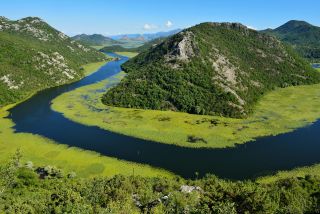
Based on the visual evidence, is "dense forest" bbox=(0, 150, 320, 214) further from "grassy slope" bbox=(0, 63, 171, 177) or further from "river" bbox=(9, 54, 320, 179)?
"river" bbox=(9, 54, 320, 179)

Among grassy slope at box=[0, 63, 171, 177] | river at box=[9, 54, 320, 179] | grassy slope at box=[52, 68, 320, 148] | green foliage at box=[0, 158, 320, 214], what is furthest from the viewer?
grassy slope at box=[52, 68, 320, 148]

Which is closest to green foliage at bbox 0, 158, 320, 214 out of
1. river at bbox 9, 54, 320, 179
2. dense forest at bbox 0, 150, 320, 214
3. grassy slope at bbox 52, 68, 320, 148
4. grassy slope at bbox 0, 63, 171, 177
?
dense forest at bbox 0, 150, 320, 214

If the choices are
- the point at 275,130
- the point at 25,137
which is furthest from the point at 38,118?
the point at 275,130

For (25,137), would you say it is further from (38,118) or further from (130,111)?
(130,111)

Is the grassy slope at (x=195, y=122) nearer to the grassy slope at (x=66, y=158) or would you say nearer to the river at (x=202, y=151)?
the river at (x=202, y=151)

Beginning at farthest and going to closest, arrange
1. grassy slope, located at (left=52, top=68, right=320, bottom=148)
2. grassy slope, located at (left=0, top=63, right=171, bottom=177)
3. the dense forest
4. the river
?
grassy slope, located at (left=52, top=68, right=320, bottom=148)
the river
grassy slope, located at (left=0, top=63, right=171, bottom=177)
the dense forest

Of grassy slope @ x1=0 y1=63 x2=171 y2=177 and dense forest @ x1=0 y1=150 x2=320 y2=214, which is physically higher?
dense forest @ x1=0 y1=150 x2=320 y2=214
